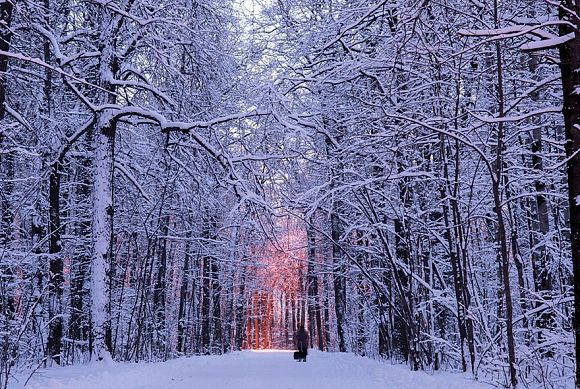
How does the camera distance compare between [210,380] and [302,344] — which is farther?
[302,344]

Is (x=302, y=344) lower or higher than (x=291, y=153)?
lower

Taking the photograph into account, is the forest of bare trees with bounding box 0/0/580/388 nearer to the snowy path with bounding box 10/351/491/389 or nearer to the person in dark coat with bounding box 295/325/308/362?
the snowy path with bounding box 10/351/491/389

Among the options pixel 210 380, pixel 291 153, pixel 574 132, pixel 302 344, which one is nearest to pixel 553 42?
pixel 574 132

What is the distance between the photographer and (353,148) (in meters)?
10.7

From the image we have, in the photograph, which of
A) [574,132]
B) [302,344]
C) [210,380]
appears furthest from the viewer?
[302,344]

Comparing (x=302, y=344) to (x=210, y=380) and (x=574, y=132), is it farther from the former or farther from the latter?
(x=574, y=132)

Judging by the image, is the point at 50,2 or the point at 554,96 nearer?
the point at 554,96

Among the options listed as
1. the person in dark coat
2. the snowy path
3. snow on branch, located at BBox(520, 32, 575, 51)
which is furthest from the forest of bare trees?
the person in dark coat

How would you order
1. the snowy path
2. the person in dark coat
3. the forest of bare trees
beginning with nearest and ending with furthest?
1. the snowy path
2. the forest of bare trees
3. the person in dark coat

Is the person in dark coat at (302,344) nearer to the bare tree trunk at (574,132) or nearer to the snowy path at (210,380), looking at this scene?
the snowy path at (210,380)

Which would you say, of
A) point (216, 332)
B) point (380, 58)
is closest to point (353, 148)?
point (380, 58)

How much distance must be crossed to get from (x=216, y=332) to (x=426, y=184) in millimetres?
→ 26646

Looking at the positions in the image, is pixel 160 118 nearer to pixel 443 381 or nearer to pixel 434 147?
pixel 434 147

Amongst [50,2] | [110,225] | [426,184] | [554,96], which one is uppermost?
[50,2]
